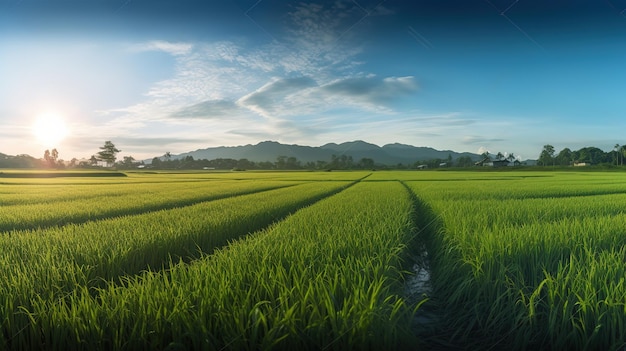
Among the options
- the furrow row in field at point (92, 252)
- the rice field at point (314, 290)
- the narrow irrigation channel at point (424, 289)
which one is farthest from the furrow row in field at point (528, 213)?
the furrow row in field at point (92, 252)

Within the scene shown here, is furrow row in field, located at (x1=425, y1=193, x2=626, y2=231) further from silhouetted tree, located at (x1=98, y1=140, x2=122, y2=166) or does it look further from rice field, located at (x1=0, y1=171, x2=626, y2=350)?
silhouetted tree, located at (x1=98, y1=140, x2=122, y2=166)

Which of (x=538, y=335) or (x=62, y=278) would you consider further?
(x=62, y=278)

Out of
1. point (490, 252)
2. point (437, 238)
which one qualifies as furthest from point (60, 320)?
point (437, 238)

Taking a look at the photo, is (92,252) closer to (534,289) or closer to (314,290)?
(314,290)

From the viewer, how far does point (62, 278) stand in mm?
3533

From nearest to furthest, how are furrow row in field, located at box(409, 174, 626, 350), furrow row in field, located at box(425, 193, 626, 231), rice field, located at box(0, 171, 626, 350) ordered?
rice field, located at box(0, 171, 626, 350)
furrow row in field, located at box(409, 174, 626, 350)
furrow row in field, located at box(425, 193, 626, 231)

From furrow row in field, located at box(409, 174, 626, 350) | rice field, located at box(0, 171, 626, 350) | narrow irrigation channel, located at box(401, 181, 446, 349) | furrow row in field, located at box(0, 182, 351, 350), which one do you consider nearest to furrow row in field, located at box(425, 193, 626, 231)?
rice field, located at box(0, 171, 626, 350)

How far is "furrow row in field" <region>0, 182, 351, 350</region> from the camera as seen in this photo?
304 cm

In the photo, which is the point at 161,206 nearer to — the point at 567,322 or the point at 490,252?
the point at 490,252

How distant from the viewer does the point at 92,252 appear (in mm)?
4297

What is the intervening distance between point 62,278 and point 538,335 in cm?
411

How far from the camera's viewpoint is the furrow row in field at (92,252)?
3.04 metres

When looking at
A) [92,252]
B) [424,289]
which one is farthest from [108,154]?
[424,289]

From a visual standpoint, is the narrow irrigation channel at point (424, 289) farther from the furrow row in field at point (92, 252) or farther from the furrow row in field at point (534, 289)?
the furrow row in field at point (92, 252)
